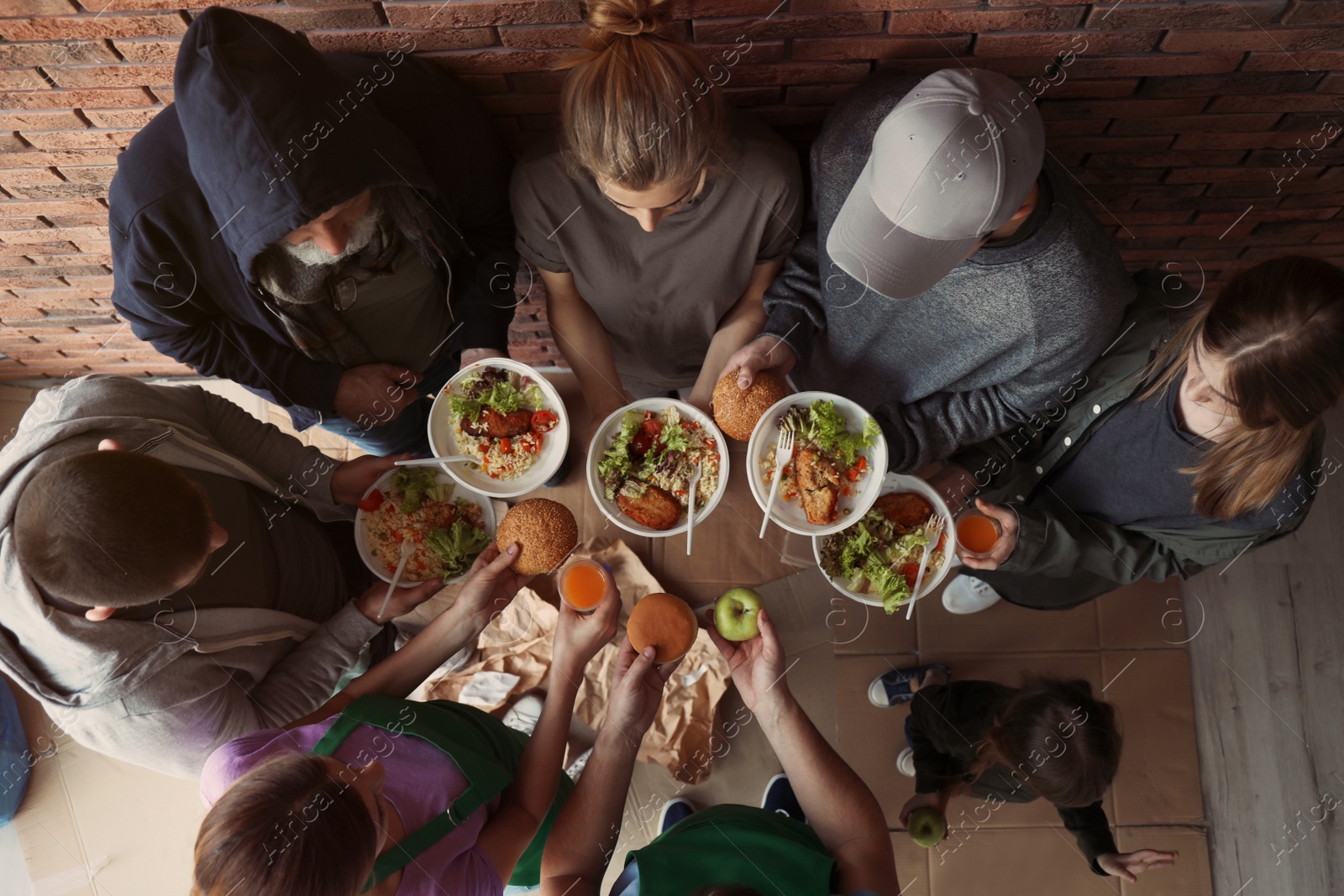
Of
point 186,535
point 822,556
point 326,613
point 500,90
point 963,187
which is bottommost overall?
point 822,556

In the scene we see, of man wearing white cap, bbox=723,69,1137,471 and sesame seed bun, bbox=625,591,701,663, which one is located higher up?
man wearing white cap, bbox=723,69,1137,471

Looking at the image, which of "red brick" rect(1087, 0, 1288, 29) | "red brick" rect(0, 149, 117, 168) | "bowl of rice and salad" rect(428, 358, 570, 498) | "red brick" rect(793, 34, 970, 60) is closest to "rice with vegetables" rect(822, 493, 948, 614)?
"bowl of rice and salad" rect(428, 358, 570, 498)

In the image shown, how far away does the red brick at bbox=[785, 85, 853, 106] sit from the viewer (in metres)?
2.03

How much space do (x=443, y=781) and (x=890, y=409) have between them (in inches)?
64.8

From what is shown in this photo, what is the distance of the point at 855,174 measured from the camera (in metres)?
1.88

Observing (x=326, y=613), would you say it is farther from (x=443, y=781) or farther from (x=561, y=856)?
(x=561, y=856)

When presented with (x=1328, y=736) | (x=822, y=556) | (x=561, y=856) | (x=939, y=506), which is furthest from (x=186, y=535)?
(x=1328, y=736)

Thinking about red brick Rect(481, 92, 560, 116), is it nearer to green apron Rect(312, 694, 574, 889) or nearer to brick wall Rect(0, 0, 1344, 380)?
brick wall Rect(0, 0, 1344, 380)

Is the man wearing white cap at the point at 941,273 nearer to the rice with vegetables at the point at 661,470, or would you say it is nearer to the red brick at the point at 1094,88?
the rice with vegetables at the point at 661,470

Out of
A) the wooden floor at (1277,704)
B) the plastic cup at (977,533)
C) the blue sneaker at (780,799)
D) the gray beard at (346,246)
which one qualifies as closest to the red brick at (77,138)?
the gray beard at (346,246)

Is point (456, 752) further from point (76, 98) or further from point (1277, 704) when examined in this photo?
point (1277, 704)

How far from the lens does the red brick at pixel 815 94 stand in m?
2.03

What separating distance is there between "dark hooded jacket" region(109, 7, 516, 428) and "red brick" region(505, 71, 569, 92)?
13cm

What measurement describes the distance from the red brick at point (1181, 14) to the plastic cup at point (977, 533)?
1335 mm
